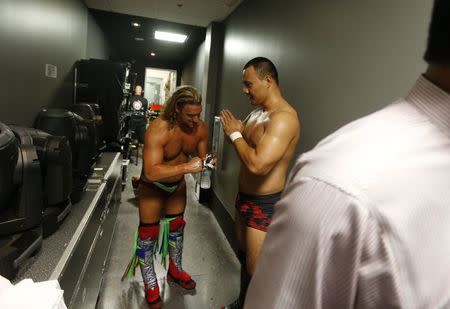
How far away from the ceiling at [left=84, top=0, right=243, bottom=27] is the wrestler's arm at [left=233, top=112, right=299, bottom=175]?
2.27m

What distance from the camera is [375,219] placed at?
37cm

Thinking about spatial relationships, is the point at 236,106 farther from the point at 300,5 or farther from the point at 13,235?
the point at 13,235

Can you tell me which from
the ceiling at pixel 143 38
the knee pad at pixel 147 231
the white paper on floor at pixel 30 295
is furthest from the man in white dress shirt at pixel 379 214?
the ceiling at pixel 143 38

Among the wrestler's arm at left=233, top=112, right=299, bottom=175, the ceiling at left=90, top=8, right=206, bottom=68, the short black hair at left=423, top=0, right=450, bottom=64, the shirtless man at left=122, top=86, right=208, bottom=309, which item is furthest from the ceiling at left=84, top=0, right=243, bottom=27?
the short black hair at left=423, top=0, right=450, bottom=64

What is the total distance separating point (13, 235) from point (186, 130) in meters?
1.31

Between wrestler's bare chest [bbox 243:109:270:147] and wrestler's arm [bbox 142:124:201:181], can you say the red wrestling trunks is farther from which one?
wrestler's arm [bbox 142:124:201:181]

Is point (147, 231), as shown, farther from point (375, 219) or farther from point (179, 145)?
point (375, 219)

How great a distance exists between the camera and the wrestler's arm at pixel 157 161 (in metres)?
1.95

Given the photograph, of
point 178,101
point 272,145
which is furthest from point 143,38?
point 272,145

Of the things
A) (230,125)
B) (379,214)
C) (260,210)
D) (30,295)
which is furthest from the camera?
(230,125)

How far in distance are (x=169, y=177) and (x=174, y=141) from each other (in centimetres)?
26

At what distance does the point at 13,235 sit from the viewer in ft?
3.32

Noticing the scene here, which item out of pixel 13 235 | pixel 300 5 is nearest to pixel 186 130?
pixel 300 5

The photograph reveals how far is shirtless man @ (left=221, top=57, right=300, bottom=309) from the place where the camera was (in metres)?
1.60
